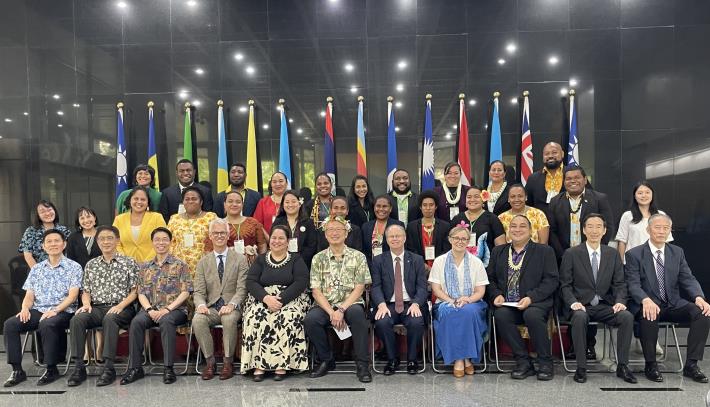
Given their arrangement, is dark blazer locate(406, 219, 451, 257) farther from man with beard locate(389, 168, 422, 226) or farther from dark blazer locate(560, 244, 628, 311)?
dark blazer locate(560, 244, 628, 311)

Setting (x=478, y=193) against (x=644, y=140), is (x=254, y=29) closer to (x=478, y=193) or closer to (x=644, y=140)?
(x=478, y=193)

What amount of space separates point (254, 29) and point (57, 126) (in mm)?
2889

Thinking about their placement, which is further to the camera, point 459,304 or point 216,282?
point 216,282

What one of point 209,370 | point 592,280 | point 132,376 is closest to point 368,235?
point 209,370

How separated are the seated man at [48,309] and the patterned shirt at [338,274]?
83.1 inches

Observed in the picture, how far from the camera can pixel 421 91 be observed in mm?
5781

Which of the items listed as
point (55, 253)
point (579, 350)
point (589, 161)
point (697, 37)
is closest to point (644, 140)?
point (589, 161)

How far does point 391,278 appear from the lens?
12.7 ft

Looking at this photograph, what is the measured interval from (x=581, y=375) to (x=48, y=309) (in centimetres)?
442

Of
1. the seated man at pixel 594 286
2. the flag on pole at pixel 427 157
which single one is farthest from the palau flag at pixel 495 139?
the seated man at pixel 594 286

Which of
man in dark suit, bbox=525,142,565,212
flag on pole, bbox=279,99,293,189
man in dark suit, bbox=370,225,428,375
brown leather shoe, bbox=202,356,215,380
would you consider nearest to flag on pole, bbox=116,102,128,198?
flag on pole, bbox=279,99,293,189

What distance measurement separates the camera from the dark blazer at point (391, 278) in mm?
3850

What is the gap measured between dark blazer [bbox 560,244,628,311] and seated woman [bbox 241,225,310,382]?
2.17 meters

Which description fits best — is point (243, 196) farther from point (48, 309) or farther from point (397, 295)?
point (397, 295)
